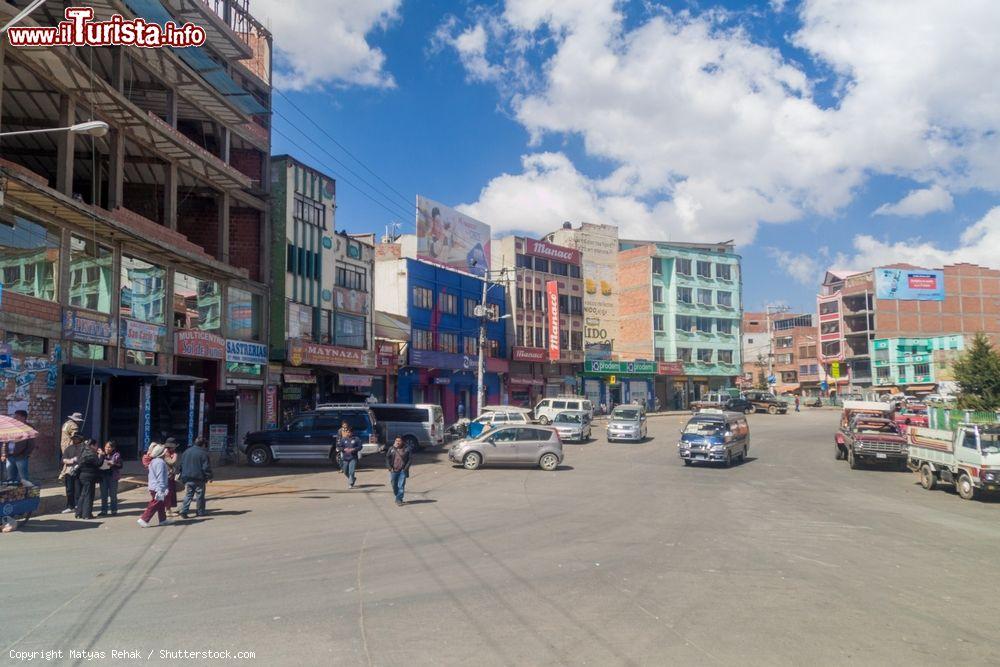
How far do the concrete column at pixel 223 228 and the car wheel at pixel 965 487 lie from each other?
2808 cm

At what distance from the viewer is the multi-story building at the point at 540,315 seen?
63.4 m

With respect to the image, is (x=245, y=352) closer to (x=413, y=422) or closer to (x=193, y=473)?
(x=413, y=422)

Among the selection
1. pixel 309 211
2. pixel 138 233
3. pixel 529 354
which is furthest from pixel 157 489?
pixel 529 354

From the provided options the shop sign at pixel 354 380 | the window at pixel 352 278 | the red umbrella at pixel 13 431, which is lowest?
the red umbrella at pixel 13 431

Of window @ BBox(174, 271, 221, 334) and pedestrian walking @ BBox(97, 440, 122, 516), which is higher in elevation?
window @ BBox(174, 271, 221, 334)

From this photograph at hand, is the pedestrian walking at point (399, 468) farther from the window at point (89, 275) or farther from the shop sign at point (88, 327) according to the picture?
the window at point (89, 275)

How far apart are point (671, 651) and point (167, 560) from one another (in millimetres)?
7452

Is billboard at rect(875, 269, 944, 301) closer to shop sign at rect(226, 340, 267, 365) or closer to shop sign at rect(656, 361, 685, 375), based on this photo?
shop sign at rect(656, 361, 685, 375)

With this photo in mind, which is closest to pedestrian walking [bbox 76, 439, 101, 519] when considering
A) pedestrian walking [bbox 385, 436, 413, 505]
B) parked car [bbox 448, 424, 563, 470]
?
pedestrian walking [bbox 385, 436, 413, 505]

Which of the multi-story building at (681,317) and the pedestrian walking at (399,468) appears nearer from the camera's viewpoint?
the pedestrian walking at (399,468)

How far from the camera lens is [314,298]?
124 feet

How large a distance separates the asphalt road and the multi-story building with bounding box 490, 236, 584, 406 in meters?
45.3

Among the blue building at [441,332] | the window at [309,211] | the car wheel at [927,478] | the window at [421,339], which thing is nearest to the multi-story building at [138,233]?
the window at [309,211]

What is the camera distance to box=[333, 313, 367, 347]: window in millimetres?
39719
